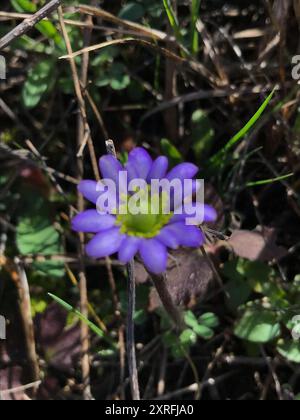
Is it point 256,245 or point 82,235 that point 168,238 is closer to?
point 256,245

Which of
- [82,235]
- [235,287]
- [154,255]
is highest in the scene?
[154,255]

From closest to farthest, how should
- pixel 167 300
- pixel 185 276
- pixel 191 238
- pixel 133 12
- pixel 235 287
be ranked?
pixel 191 238
pixel 167 300
pixel 185 276
pixel 235 287
pixel 133 12

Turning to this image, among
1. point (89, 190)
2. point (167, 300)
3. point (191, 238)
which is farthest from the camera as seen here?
point (167, 300)

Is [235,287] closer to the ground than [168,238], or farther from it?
closer to the ground

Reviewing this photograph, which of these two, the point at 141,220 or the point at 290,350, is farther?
the point at 290,350

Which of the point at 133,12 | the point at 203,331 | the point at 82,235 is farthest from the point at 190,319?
the point at 133,12
